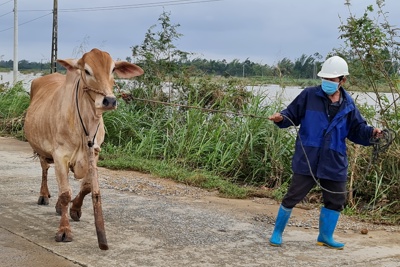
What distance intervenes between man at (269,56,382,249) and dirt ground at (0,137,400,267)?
0.32 m

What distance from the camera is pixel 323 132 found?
19.3 feet

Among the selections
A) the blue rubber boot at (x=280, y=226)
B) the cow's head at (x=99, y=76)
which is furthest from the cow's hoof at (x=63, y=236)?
the blue rubber boot at (x=280, y=226)

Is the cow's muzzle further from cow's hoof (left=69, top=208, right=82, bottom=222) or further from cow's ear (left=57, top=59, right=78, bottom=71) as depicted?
cow's hoof (left=69, top=208, right=82, bottom=222)

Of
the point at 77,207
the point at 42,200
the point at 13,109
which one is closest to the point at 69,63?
the point at 77,207

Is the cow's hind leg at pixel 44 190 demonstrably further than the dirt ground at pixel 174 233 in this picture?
Yes

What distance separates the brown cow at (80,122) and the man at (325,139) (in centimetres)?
161

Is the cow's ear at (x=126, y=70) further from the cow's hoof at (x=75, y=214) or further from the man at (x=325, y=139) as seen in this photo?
the cow's hoof at (x=75, y=214)

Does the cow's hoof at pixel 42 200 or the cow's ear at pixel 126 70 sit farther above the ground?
the cow's ear at pixel 126 70

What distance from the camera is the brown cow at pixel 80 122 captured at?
562cm

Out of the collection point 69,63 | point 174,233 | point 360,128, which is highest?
point 69,63

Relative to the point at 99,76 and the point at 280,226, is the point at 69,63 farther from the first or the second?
the point at 280,226

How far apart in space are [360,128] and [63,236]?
2.99 metres

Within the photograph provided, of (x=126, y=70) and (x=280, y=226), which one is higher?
(x=126, y=70)

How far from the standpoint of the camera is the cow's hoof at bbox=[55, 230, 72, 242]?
582cm
